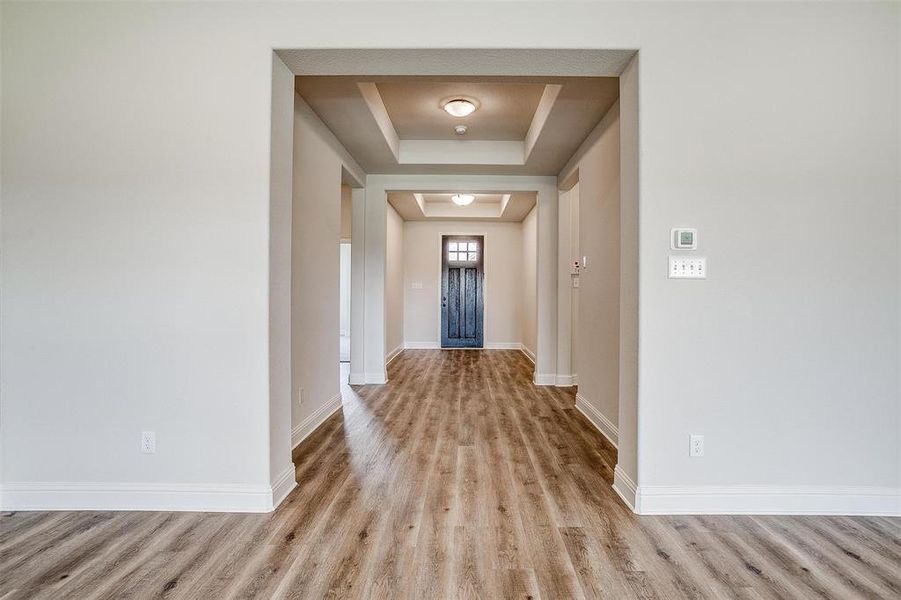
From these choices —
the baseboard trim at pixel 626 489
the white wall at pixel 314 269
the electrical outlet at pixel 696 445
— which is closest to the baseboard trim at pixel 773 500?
the baseboard trim at pixel 626 489

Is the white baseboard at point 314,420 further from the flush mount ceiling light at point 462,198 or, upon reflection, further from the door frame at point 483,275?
the door frame at point 483,275

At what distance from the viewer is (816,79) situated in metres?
2.07

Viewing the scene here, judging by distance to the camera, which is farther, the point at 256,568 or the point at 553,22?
the point at 553,22

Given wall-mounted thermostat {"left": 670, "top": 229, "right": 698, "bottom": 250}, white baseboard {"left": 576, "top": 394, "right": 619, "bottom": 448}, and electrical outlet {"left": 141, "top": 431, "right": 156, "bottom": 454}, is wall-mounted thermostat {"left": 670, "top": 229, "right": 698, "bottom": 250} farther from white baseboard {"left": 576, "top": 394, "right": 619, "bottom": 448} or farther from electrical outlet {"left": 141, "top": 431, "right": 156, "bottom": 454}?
electrical outlet {"left": 141, "top": 431, "right": 156, "bottom": 454}

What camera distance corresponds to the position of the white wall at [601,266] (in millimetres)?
3086

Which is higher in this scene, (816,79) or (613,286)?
(816,79)

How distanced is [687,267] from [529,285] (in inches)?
199

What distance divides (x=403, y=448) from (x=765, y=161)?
2704 millimetres

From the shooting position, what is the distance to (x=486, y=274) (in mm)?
8078

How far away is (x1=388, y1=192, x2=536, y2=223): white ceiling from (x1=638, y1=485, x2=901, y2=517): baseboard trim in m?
4.95

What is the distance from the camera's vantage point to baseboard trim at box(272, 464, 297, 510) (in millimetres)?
2107

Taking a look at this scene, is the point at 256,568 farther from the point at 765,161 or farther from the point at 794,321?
the point at 765,161

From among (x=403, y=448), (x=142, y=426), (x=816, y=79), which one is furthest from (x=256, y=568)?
(x=816, y=79)

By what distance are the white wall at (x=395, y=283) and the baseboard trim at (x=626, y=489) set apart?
165 inches
